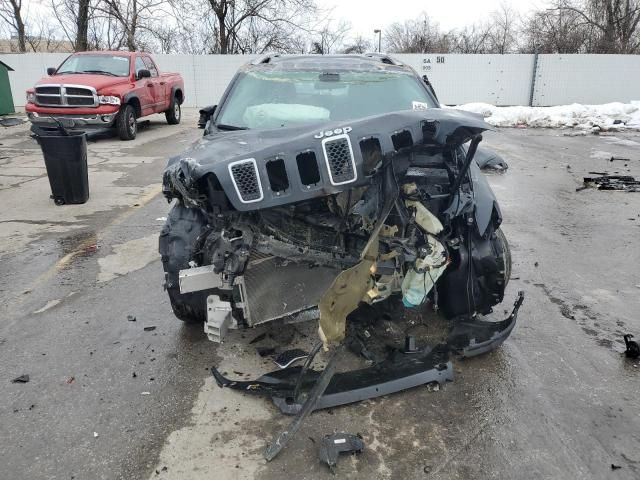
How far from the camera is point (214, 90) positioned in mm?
22000

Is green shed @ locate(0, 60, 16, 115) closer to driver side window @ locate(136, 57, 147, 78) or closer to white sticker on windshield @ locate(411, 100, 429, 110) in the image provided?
driver side window @ locate(136, 57, 147, 78)

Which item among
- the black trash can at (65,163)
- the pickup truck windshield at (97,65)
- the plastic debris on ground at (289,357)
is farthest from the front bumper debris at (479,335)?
the pickup truck windshield at (97,65)

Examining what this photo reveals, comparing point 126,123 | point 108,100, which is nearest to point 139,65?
point 126,123

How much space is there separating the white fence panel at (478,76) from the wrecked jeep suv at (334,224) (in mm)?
19124

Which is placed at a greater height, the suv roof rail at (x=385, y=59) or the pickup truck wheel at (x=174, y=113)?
the suv roof rail at (x=385, y=59)

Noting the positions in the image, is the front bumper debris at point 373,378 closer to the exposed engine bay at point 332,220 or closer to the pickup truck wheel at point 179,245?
the exposed engine bay at point 332,220

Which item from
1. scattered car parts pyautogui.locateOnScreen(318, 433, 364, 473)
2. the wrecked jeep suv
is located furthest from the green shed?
scattered car parts pyautogui.locateOnScreen(318, 433, 364, 473)

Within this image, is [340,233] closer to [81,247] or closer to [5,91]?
[81,247]

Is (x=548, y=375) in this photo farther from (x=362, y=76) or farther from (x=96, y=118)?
(x=96, y=118)

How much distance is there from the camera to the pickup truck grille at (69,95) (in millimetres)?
11852

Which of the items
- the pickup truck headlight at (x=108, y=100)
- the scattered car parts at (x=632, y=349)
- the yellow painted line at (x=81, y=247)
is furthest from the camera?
the pickup truck headlight at (x=108, y=100)

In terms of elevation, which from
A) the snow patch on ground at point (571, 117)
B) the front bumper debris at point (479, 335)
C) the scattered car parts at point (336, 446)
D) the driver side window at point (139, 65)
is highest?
the driver side window at point (139, 65)

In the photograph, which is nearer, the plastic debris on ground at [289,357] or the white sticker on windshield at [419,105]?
the plastic debris on ground at [289,357]

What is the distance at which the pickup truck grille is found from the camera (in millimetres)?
11852
